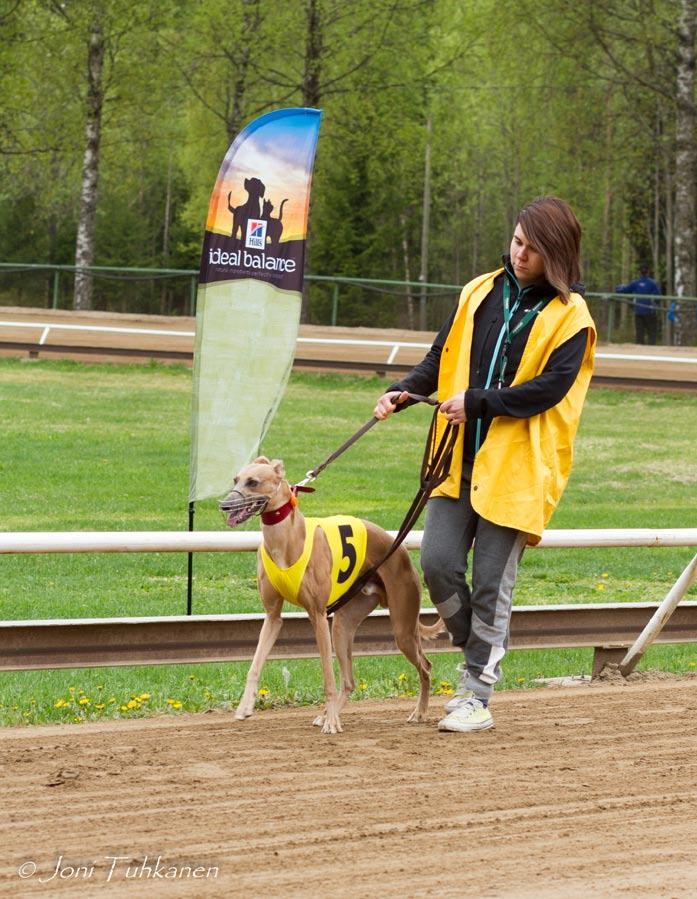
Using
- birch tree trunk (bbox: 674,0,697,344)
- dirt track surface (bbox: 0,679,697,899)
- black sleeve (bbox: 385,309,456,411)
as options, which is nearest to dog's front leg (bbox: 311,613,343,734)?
dirt track surface (bbox: 0,679,697,899)

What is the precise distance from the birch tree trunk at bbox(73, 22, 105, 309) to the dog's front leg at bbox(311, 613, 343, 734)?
2214cm

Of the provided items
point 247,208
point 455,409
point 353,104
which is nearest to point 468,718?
point 455,409

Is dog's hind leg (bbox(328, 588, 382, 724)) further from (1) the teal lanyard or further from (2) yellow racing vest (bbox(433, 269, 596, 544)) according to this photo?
(1) the teal lanyard

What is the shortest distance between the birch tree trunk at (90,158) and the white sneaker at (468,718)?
2216 centimetres

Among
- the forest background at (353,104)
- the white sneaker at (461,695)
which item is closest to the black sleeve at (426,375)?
the white sneaker at (461,695)

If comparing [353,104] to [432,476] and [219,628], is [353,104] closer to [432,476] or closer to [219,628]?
[219,628]

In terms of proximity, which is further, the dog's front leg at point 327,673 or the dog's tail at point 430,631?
the dog's tail at point 430,631

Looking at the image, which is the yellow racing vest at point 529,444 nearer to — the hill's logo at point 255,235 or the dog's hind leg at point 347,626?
the dog's hind leg at point 347,626

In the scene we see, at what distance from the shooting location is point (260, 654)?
17.9ft

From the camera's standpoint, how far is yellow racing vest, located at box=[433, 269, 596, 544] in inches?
209

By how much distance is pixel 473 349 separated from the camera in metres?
5.50

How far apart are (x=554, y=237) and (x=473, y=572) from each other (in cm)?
125

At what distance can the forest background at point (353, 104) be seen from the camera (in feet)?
90.8

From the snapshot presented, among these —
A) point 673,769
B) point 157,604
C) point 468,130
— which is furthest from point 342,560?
point 468,130
